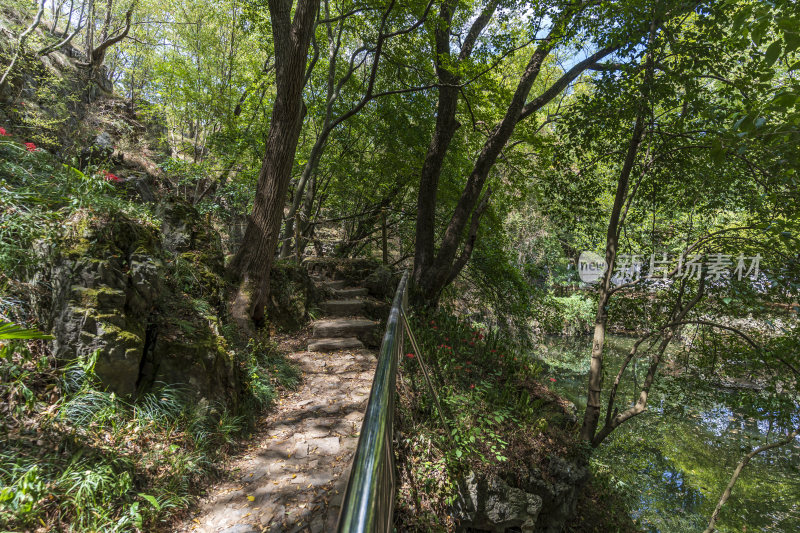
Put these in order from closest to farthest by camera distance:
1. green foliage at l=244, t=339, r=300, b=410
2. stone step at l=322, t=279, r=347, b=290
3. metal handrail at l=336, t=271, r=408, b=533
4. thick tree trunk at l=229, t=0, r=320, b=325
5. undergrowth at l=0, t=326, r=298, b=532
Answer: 1. metal handrail at l=336, t=271, r=408, b=533
2. undergrowth at l=0, t=326, r=298, b=532
3. green foliage at l=244, t=339, r=300, b=410
4. thick tree trunk at l=229, t=0, r=320, b=325
5. stone step at l=322, t=279, r=347, b=290

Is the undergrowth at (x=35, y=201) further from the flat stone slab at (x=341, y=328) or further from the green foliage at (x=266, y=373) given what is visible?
the flat stone slab at (x=341, y=328)

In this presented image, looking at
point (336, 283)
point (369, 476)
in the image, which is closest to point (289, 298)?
point (336, 283)

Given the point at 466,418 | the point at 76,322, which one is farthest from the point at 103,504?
the point at 466,418

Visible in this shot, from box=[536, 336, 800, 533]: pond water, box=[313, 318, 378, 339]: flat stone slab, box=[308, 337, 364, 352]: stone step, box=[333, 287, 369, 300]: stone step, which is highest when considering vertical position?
box=[333, 287, 369, 300]: stone step

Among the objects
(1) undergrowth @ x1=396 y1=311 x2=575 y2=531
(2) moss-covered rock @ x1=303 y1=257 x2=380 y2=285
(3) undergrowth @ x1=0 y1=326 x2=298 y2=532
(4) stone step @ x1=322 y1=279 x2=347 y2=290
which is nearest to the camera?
(3) undergrowth @ x1=0 y1=326 x2=298 y2=532

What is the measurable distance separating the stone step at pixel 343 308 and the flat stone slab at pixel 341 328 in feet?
1.67

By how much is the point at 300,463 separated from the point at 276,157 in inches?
149

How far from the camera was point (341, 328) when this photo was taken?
5836 mm

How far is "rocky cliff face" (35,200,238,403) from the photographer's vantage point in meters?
2.62

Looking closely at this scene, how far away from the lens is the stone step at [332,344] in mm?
5453

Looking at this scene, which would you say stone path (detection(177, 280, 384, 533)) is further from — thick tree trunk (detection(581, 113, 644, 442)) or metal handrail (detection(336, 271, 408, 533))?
thick tree trunk (detection(581, 113, 644, 442))

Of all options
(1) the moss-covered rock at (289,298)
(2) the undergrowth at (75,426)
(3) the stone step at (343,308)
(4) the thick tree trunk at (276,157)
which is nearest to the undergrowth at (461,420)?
(3) the stone step at (343,308)

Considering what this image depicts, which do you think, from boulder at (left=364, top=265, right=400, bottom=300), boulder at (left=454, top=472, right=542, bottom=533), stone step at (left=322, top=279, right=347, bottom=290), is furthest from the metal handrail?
stone step at (left=322, top=279, right=347, bottom=290)

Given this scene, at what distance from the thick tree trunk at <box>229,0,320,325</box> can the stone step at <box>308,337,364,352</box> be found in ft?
2.94
